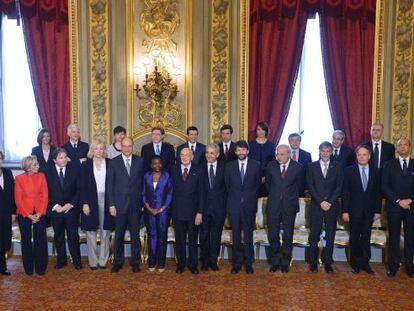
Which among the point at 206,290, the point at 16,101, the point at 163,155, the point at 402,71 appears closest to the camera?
the point at 206,290

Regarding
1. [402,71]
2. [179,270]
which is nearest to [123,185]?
[179,270]

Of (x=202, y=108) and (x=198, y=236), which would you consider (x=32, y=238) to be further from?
(x=202, y=108)

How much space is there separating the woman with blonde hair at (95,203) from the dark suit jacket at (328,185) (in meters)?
2.26

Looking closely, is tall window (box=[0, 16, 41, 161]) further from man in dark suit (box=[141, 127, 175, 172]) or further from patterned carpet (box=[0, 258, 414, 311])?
patterned carpet (box=[0, 258, 414, 311])

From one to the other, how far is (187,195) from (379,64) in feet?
12.9

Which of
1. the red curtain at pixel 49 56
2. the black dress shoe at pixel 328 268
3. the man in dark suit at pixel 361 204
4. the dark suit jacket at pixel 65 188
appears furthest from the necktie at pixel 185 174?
the red curtain at pixel 49 56

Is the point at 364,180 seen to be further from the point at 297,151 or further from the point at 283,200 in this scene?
the point at 297,151

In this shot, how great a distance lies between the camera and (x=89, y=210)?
5.66 m

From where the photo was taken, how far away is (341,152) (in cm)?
648

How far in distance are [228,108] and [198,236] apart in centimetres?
248

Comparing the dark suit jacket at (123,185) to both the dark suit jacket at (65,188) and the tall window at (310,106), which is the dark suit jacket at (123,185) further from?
the tall window at (310,106)

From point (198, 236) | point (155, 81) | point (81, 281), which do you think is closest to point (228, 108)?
point (155, 81)

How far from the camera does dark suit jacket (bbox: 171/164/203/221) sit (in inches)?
220

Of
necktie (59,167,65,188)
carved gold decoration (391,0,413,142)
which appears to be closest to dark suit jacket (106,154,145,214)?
necktie (59,167,65,188)
